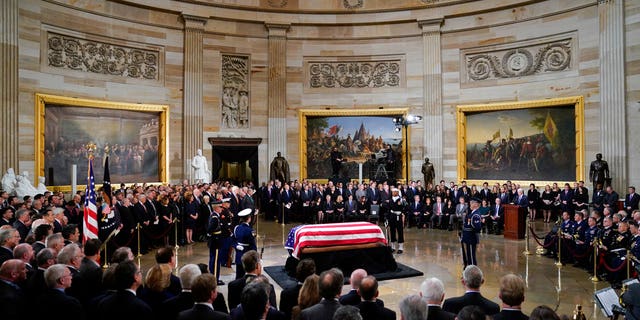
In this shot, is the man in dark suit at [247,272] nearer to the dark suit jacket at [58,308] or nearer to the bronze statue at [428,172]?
the dark suit jacket at [58,308]

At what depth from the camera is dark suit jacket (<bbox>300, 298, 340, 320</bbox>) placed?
401cm

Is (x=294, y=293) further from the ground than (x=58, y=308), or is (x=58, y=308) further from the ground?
(x=58, y=308)

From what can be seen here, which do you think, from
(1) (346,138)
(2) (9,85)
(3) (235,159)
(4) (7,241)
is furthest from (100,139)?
(4) (7,241)

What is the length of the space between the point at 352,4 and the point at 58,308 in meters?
22.3

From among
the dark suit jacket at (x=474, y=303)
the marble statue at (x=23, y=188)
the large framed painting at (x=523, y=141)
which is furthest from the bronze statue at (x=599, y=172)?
the marble statue at (x=23, y=188)

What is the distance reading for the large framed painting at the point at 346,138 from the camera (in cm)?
2319

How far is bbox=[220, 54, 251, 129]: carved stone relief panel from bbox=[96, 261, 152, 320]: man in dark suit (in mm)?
19057

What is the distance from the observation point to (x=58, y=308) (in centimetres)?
412

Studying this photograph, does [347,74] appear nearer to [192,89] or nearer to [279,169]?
[279,169]

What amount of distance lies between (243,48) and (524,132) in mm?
13959

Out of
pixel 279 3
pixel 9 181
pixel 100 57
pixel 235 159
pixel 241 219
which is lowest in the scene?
pixel 241 219

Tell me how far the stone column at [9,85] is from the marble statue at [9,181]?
0.87 metres

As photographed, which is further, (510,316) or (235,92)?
(235,92)

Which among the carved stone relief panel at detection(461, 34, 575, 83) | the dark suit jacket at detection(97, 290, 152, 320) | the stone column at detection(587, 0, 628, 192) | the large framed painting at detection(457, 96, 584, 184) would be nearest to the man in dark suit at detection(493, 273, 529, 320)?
the dark suit jacket at detection(97, 290, 152, 320)
